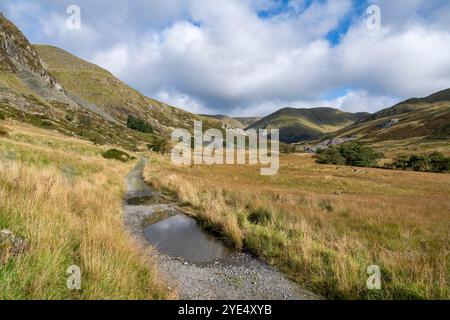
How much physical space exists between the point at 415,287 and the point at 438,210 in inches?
449

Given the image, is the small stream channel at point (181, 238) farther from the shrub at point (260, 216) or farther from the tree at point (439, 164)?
the tree at point (439, 164)

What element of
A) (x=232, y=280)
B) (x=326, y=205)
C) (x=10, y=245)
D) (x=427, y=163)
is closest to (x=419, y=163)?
(x=427, y=163)

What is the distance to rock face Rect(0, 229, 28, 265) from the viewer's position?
395 centimetres

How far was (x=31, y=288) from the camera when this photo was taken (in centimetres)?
367

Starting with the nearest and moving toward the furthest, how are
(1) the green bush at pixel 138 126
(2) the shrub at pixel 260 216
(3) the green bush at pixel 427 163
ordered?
(2) the shrub at pixel 260 216
(3) the green bush at pixel 427 163
(1) the green bush at pixel 138 126

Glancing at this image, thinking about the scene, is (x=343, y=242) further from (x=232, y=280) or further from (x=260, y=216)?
(x=260, y=216)

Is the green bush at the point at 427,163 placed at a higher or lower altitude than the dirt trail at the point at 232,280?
higher

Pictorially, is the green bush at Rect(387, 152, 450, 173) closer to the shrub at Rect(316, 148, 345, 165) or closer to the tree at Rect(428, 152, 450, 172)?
the tree at Rect(428, 152, 450, 172)

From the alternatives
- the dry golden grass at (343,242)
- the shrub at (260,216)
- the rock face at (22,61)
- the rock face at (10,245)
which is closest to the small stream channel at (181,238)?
the dry golden grass at (343,242)

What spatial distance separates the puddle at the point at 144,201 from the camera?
1650cm

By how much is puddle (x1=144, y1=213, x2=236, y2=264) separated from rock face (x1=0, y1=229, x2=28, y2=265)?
16.1 ft

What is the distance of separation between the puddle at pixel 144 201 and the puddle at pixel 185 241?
320 centimetres
